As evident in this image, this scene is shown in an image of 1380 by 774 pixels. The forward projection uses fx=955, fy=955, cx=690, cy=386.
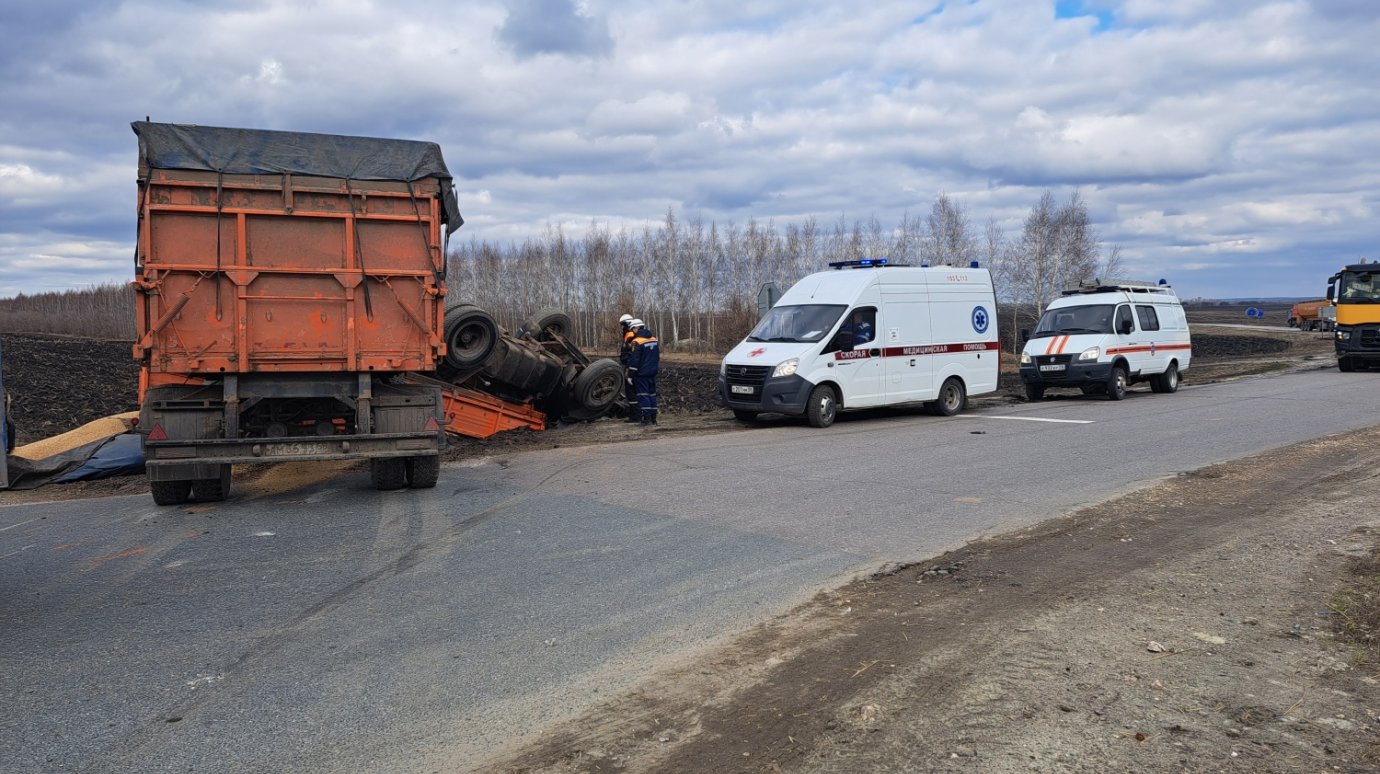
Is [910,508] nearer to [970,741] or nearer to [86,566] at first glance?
[970,741]

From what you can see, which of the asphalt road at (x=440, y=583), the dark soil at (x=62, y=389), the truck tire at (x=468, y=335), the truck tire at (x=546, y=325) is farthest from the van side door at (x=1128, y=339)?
the dark soil at (x=62, y=389)

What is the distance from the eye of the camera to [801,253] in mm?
57500

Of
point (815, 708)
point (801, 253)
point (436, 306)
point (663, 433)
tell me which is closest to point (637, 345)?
point (663, 433)

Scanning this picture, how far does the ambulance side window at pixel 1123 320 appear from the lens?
19.8 metres

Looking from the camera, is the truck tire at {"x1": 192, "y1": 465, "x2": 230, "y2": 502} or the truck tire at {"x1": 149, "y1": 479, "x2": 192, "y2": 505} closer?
the truck tire at {"x1": 149, "y1": 479, "x2": 192, "y2": 505}

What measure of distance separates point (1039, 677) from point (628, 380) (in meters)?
12.7

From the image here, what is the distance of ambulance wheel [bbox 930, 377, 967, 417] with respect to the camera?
1708 centimetres

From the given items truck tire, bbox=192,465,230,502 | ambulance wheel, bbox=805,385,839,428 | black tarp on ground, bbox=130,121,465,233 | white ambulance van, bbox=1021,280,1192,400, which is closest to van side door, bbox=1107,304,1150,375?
white ambulance van, bbox=1021,280,1192,400

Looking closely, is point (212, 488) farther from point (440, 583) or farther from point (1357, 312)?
point (1357, 312)

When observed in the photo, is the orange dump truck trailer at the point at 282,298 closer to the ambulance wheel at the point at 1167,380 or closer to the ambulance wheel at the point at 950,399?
the ambulance wheel at the point at 950,399

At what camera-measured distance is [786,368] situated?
15078 millimetres

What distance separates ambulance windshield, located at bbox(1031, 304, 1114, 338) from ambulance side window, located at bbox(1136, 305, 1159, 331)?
36.9 inches

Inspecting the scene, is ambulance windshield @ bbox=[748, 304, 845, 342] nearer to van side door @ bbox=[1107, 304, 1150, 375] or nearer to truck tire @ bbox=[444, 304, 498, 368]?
truck tire @ bbox=[444, 304, 498, 368]

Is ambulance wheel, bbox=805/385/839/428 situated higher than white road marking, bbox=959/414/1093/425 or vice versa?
ambulance wheel, bbox=805/385/839/428
